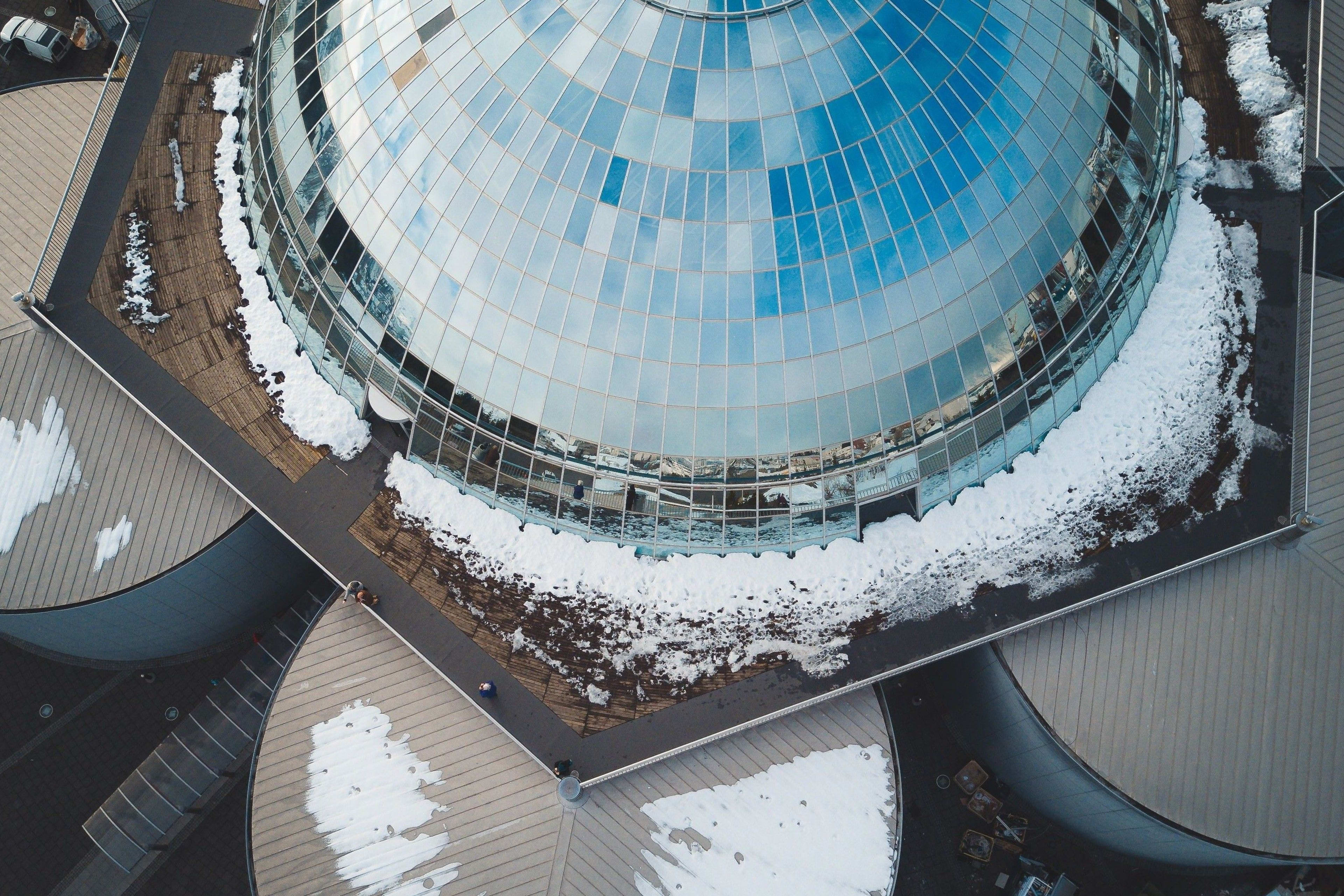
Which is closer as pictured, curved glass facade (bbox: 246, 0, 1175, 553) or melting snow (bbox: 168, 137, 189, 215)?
curved glass facade (bbox: 246, 0, 1175, 553)

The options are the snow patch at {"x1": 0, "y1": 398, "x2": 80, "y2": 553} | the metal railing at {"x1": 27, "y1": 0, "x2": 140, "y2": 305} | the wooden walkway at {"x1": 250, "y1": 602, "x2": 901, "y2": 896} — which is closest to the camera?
the wooden walkway at {"x1": 250, "y1": 602, "x2": 901, "y2": 896}

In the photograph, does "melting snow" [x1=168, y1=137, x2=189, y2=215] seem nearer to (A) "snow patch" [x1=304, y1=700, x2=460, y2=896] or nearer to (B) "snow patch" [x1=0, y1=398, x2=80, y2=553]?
(B) "snow patch" [x1=0, y1=398, x2=80, y2=553]

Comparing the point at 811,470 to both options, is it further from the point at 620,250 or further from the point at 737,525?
the point at 620,250

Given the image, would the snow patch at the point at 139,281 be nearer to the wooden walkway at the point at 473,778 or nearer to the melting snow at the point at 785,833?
the wooden walkway at the point at 473,778

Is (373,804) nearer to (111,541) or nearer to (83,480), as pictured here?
(111,541)

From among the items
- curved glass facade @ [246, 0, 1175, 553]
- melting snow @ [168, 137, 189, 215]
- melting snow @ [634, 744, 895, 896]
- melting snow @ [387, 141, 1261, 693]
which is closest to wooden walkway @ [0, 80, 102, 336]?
melting snow @ [168, 137, 189, 215]

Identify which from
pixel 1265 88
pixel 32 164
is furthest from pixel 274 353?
pixel 1265 88

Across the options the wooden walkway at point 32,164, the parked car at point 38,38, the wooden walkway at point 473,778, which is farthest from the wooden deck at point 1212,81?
the parked car at point 38,38
